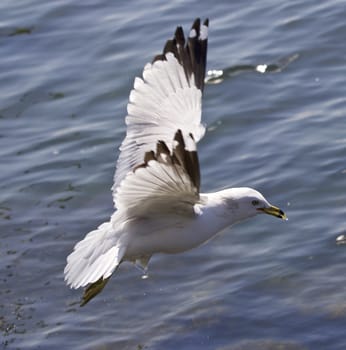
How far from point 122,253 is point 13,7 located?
22.2ft

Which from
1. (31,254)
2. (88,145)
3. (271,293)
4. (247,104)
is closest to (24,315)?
(31,254)

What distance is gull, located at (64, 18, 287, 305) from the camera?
529 cm

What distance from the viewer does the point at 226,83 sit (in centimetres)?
984

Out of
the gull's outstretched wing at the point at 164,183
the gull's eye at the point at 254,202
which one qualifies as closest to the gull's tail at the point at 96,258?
the gull's outstretched wing at the point at 164,183

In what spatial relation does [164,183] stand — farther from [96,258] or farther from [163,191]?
[96,258]

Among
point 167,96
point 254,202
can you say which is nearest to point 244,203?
point 254,202

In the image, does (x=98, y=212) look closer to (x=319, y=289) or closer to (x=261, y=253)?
(x=261, y=253)

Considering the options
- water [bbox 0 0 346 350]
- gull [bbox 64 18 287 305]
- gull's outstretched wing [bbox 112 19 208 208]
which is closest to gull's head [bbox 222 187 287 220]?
gull [bbox 64 18 287 305]

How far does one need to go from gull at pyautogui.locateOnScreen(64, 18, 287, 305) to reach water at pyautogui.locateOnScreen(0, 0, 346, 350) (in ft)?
2.73

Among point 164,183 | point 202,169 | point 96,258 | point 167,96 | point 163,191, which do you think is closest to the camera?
point 164,183

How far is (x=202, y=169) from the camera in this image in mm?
8680

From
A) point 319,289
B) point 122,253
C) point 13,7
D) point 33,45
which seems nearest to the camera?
point 122,253

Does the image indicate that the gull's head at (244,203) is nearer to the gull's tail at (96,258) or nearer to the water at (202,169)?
the gull's tail at (96,258)

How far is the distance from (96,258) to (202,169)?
3.07 m
